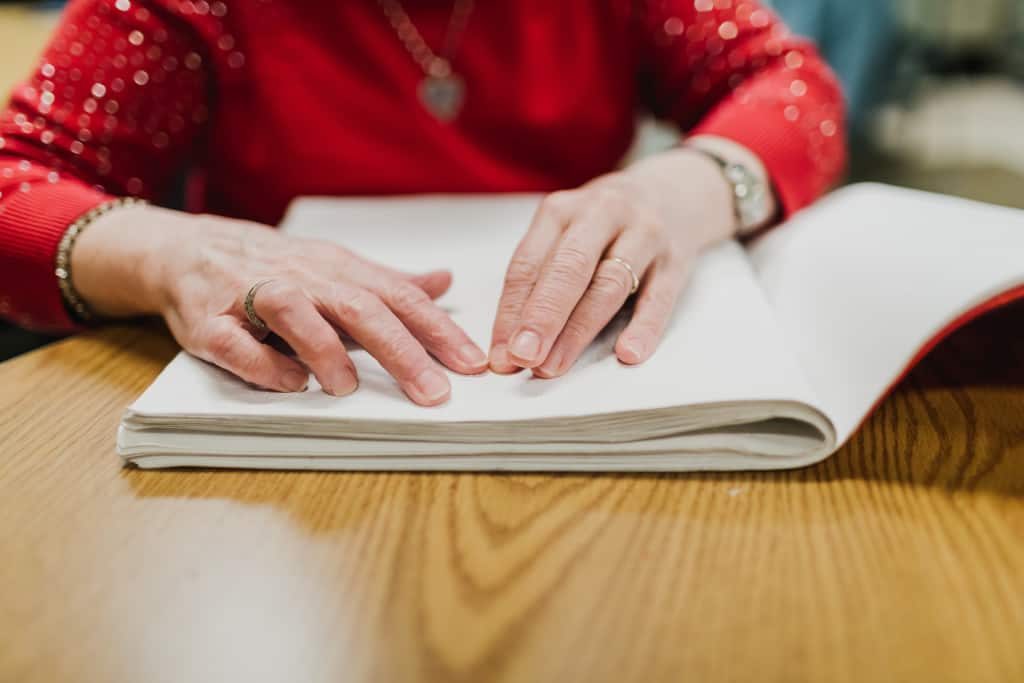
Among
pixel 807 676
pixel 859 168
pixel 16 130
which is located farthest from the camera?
pixel 859 168

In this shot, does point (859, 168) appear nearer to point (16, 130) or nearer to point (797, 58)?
point (797, 58)

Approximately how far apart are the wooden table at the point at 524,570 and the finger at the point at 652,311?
0.09m

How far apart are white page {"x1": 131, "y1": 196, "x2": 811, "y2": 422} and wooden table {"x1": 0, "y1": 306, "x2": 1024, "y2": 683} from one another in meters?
0.04

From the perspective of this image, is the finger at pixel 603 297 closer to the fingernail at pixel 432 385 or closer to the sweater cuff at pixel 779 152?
the fingernail at pixel 432 385

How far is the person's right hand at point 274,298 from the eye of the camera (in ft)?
1.67

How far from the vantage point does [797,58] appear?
0.86 metres

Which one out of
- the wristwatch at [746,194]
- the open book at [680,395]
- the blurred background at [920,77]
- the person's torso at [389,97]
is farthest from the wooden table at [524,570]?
the blurred background at [920,77]

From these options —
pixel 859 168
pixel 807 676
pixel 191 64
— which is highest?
pixel 191 64

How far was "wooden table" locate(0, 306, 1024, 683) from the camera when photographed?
355 mm

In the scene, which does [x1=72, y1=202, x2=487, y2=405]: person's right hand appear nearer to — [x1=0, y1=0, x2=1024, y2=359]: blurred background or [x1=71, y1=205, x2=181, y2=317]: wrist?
[x1=71, y1=205, x2=181, y2=317]: wrist

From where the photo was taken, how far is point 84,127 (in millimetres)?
761

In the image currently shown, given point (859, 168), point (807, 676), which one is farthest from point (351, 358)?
point (859, 168)

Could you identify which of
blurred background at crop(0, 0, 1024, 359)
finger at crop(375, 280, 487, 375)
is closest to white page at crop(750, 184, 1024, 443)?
finger at crop(375, 280, 487, 375)

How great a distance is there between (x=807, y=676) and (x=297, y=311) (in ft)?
1.13
